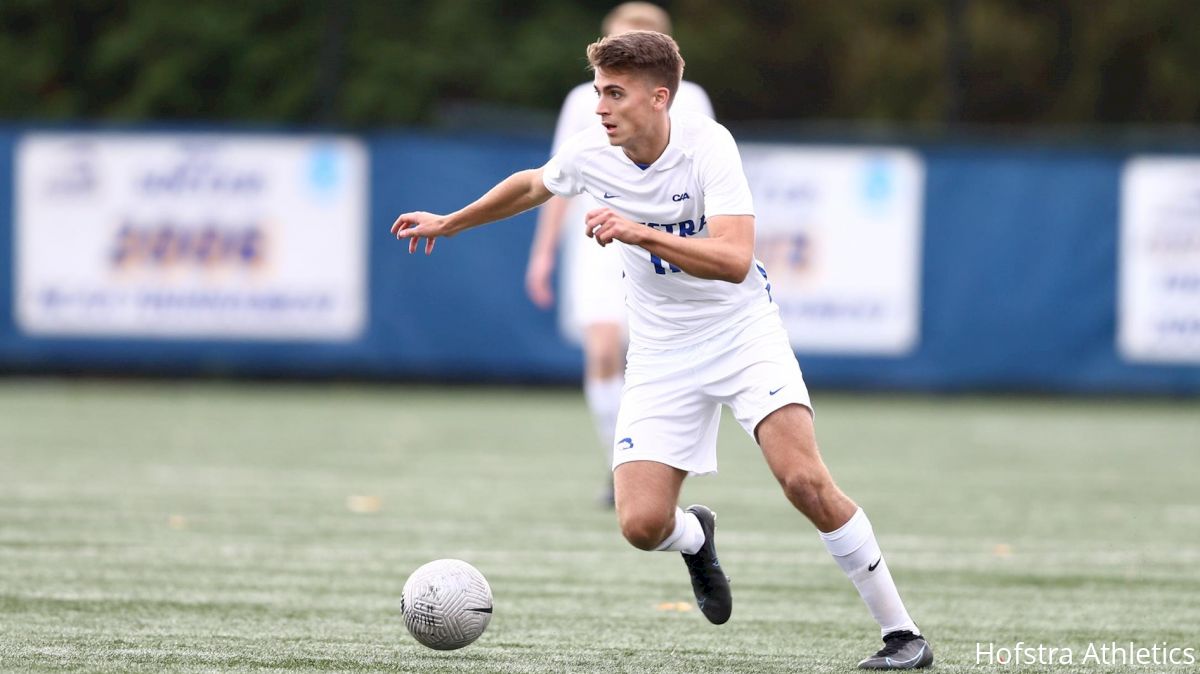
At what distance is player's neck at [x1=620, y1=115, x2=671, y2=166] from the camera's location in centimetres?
551

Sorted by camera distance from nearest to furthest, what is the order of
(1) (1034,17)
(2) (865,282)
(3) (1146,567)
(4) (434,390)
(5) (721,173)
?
(5) (721,173)
(3) (1146,567)
(2) (865,282)
(4) (434,390)
(1) (1034,17)

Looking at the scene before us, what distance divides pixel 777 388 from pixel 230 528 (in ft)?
11.9

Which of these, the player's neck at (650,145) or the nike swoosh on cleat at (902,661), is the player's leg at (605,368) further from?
the nike swoosh on cleat at (902,661)

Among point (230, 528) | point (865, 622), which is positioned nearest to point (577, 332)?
point (230, 528)

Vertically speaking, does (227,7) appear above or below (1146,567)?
above

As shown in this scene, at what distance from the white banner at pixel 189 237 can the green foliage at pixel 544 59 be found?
3359mm

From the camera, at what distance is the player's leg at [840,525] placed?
5332mm

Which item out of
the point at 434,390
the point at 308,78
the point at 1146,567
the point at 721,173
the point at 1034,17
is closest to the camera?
the point at 721,173

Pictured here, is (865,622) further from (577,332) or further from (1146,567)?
(577,332)

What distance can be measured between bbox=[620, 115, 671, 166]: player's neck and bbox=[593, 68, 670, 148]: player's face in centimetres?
4

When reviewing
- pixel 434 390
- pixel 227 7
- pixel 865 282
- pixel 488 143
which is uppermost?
A: pixel 227 7

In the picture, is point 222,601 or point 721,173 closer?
point 721,173

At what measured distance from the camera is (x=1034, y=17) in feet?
72.5

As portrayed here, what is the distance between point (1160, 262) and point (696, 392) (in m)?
10.9
